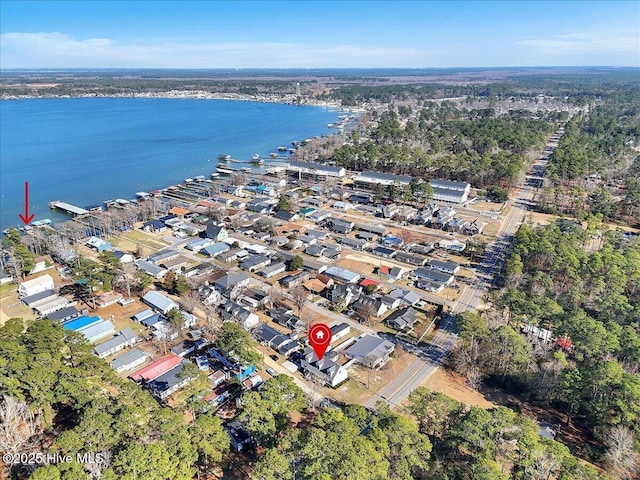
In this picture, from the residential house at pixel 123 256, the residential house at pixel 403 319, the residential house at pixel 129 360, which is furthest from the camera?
the residential house at pixel 123 256

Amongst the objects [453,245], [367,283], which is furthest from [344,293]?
[453,245]

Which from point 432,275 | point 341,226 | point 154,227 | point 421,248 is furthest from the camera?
point 154,227

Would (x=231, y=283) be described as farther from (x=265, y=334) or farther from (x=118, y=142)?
(x=118, y=142)

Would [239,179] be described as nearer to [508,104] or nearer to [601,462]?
[601,462]

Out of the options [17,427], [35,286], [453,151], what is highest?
[453,151]

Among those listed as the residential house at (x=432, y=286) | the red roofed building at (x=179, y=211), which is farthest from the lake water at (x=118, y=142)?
the residential house at (x=432, y=286)

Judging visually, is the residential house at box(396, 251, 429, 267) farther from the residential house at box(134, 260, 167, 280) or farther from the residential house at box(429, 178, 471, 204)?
the residential house at box(134, 260, 167, 280)

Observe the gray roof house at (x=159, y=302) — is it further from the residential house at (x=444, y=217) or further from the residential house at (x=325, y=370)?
the residential house at (x=444, y=217)
